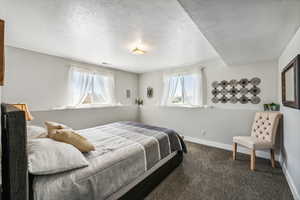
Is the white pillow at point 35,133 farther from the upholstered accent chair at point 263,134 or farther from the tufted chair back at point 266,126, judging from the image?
the tufted chair back at point 266,126

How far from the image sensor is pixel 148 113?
4.88 metres

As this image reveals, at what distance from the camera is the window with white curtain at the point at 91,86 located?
3352 mm

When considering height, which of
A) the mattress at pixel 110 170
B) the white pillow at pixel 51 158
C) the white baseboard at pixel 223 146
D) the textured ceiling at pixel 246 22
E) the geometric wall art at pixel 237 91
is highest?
the textured ceiling at pixel 246 22

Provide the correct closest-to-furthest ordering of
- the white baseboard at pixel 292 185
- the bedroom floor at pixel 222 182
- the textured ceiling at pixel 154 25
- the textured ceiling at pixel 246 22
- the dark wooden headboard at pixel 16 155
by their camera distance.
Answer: the dark wooden headboard at pixel 16 155
the textured ceiling at pixel 246 22
the textured ceiling at pixel 154 25
the white baseboard at pixel 292 185
the bedroom floor at pixel 222 182

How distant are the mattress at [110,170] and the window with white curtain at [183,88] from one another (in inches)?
74.2

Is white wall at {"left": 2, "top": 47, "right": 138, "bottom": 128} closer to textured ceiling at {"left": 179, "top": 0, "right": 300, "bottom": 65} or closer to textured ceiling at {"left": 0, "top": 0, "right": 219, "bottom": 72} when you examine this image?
textured ceiling at {"left": 0, "top": 0, "right": 219, "bottom": 72}

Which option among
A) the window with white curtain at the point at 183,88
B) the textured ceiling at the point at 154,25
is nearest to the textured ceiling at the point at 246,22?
the textured ceiling at the point at 154,25

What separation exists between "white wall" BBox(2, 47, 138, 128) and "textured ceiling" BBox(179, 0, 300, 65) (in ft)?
10.5

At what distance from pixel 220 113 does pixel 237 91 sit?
693 mm

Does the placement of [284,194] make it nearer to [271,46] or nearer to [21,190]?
[271,46]

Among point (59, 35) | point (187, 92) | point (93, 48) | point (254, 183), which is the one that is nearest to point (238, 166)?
point (254, 183)

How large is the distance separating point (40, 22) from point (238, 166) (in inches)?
159

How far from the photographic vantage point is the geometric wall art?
293cm

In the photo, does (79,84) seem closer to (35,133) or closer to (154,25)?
(35,133)
